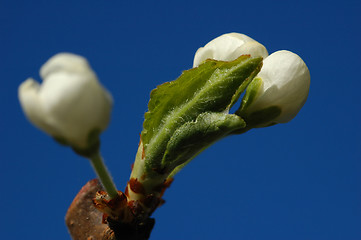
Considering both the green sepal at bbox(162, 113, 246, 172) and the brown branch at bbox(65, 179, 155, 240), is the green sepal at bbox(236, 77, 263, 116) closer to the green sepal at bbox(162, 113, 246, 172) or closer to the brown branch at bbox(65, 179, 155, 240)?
the green sepal at bbox(162, 113, 246, 172)

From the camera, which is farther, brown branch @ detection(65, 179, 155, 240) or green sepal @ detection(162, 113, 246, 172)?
brown branch @ detection(65, 179, 155, 240)

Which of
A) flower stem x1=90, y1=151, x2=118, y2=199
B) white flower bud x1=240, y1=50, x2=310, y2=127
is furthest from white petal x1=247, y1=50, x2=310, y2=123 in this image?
flower stem x1=90, y1=151, x2=118, y2=199

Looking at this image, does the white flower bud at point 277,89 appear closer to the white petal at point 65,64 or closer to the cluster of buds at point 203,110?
the cluster of buds at point 203,110

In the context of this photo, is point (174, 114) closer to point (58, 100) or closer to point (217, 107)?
point (217, 107)

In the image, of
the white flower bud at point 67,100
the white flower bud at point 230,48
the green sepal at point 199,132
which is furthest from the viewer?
the white flower bud at point 230,48

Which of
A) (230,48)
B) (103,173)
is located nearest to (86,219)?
(103,173)

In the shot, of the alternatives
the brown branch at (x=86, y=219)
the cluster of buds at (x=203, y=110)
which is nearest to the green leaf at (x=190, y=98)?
the cluster of buds at (x=203, y=110)
